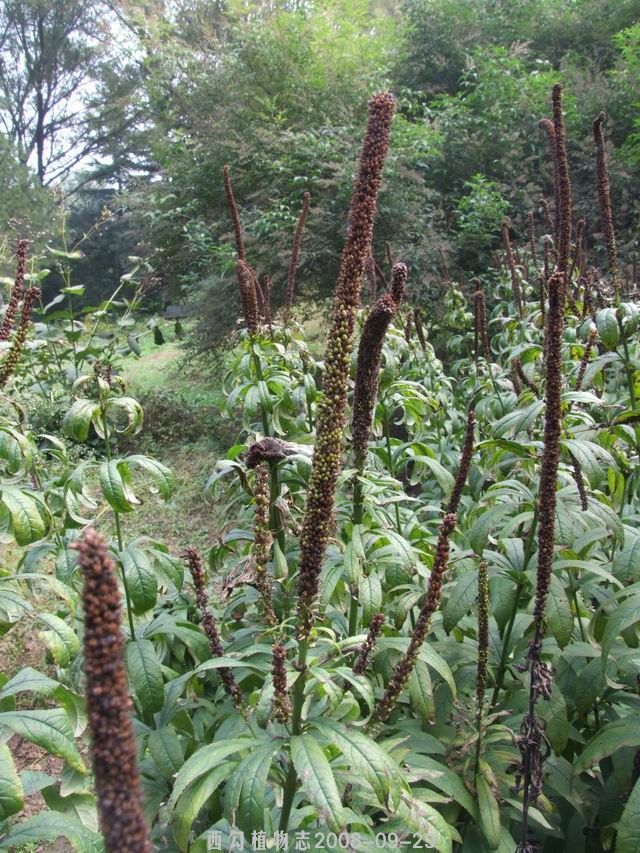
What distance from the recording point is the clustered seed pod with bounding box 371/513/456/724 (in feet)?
4.32

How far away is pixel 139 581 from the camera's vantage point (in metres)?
2.25

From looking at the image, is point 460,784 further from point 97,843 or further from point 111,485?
point 111,485

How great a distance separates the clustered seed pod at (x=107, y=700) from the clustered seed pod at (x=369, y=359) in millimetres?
1187

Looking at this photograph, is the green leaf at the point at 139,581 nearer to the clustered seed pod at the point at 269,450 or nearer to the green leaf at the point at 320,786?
the clustered seed pod at the point at 269,450

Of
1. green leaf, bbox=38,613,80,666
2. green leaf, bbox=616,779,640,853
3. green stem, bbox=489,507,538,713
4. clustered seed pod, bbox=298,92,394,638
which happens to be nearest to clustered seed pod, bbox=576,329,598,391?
green stem, bbox=489,507,538,713

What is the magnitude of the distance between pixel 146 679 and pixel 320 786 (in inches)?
A: 42.6

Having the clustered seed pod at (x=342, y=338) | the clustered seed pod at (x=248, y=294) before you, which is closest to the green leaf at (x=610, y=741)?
the clustered seed pod at (x=342, y=338)

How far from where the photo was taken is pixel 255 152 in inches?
439

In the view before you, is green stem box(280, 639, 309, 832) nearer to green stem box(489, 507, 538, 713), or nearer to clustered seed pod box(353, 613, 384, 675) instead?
clustered seed pod box(353, 613, 384, 675)

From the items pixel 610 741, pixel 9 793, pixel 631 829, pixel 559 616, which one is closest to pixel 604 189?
pixel 559 616

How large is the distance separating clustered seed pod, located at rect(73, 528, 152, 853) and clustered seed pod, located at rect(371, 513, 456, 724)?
2.57 feet

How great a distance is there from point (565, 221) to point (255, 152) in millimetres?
9798

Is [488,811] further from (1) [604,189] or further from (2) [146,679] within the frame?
(1) [604,189]

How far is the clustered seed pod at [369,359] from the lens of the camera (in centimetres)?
170
